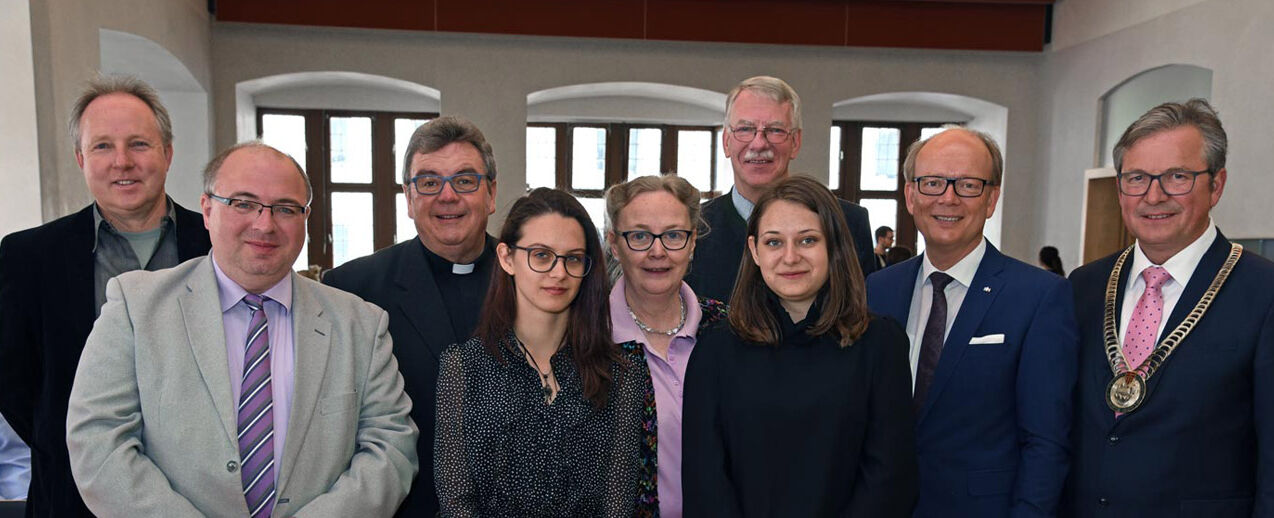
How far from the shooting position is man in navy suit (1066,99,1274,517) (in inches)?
85.5

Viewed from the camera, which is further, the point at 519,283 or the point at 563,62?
the point at 563,62

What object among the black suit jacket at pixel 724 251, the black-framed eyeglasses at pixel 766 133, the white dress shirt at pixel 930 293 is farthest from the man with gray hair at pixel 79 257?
the white dress shirt at pixel 930 293

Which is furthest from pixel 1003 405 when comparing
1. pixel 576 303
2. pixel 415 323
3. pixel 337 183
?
pixel 337 183

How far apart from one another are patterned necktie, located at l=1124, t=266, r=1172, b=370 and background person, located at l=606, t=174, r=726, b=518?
3.70 feet

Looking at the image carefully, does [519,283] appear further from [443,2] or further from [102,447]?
[443,2]

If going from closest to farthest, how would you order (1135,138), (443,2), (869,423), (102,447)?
(102,447) < (869,423) < (1135,138) < (443,2)

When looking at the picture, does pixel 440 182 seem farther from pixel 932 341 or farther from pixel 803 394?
pixel 932 341

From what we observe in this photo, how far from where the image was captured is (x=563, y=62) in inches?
401

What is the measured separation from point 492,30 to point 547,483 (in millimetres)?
8432

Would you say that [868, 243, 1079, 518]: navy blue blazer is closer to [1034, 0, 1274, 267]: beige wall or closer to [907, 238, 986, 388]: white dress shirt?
[907, 238, 986, 388]: white dress shirt

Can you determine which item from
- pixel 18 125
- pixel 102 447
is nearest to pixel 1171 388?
pixel 102 447

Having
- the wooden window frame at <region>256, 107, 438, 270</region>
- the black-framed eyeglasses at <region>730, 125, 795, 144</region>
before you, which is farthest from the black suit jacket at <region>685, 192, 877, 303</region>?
the wooden window frame at <region>256, 107, 438, 270</region>

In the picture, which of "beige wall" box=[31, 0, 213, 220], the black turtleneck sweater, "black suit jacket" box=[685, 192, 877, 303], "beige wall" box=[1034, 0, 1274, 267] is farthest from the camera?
"beige wall" box=[1034, 0, 1274, 267]

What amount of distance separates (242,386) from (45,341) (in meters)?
0.73
